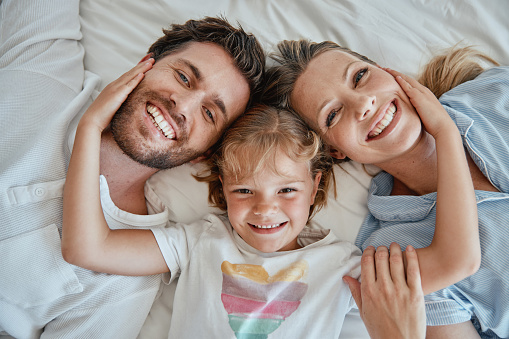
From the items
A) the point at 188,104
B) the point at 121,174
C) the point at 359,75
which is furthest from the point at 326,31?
the point at 121,174

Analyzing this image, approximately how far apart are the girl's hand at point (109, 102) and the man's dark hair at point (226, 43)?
0.74 feet

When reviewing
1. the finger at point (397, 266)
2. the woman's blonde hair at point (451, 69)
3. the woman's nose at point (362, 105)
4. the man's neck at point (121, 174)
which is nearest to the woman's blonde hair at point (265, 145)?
the woman's nose at point (362, 105)

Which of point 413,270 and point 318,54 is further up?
point 318,54

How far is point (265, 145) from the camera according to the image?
1.65m

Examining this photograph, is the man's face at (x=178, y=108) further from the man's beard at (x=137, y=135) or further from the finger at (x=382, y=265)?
the finger at (x=382, y=265)

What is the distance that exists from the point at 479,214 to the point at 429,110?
0.46m

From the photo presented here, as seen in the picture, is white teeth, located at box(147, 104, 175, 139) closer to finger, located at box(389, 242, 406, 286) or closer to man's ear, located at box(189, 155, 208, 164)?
man's ear, located at box(189, 155, 208, 164)

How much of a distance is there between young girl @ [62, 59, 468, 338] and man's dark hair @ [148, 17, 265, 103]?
0.71 feet

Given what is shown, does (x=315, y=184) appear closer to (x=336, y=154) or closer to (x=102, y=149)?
(x=336, y=154)

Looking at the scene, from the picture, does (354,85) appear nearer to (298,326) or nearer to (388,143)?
(388,143)

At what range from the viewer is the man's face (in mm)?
1646

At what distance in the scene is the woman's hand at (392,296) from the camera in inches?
56.6

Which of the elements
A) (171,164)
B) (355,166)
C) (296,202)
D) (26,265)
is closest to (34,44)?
(171,164)

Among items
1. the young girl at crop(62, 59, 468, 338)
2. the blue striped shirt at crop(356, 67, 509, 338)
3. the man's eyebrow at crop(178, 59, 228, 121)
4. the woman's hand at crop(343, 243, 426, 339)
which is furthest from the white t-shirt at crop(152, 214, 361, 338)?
the man's eyebrow at crop(178, 59, 228, 121)
